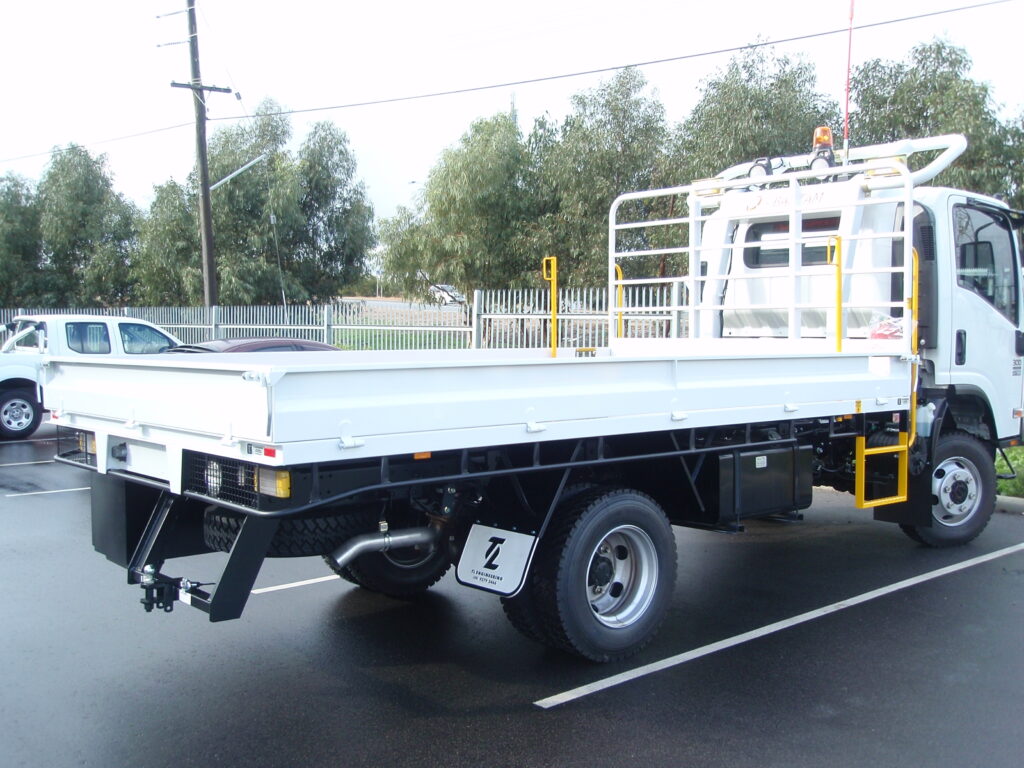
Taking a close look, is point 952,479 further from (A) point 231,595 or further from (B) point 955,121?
(B) point 955,121

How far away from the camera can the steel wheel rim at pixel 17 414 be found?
14.7m

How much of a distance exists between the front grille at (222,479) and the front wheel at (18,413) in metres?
11.9

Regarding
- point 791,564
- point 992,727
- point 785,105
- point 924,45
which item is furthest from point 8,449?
point 924,45

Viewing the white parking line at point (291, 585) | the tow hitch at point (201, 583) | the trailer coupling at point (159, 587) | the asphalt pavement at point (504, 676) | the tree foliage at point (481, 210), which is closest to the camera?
the tow hitch at point (201, 583)

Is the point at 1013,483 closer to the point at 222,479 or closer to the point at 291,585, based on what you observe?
the point at 291,585

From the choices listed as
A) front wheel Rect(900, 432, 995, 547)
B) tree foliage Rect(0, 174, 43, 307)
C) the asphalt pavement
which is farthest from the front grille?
tree foliage Rect(0, 174, 43, 307)

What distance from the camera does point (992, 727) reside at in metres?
4.41

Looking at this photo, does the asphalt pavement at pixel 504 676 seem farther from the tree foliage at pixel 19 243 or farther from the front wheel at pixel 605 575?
the tree foliage at pixel 19 243

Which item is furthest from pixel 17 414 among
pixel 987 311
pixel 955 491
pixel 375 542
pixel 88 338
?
pixel 987 311

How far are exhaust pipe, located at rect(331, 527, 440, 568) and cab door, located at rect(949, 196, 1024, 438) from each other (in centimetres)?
474

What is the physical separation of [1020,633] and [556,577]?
2.98 metres

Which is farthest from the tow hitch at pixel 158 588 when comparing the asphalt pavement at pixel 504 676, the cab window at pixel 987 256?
the cab window at pixel 987 256

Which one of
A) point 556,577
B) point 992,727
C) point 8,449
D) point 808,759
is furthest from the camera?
point 8,449

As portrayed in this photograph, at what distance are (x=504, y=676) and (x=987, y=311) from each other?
511cm
